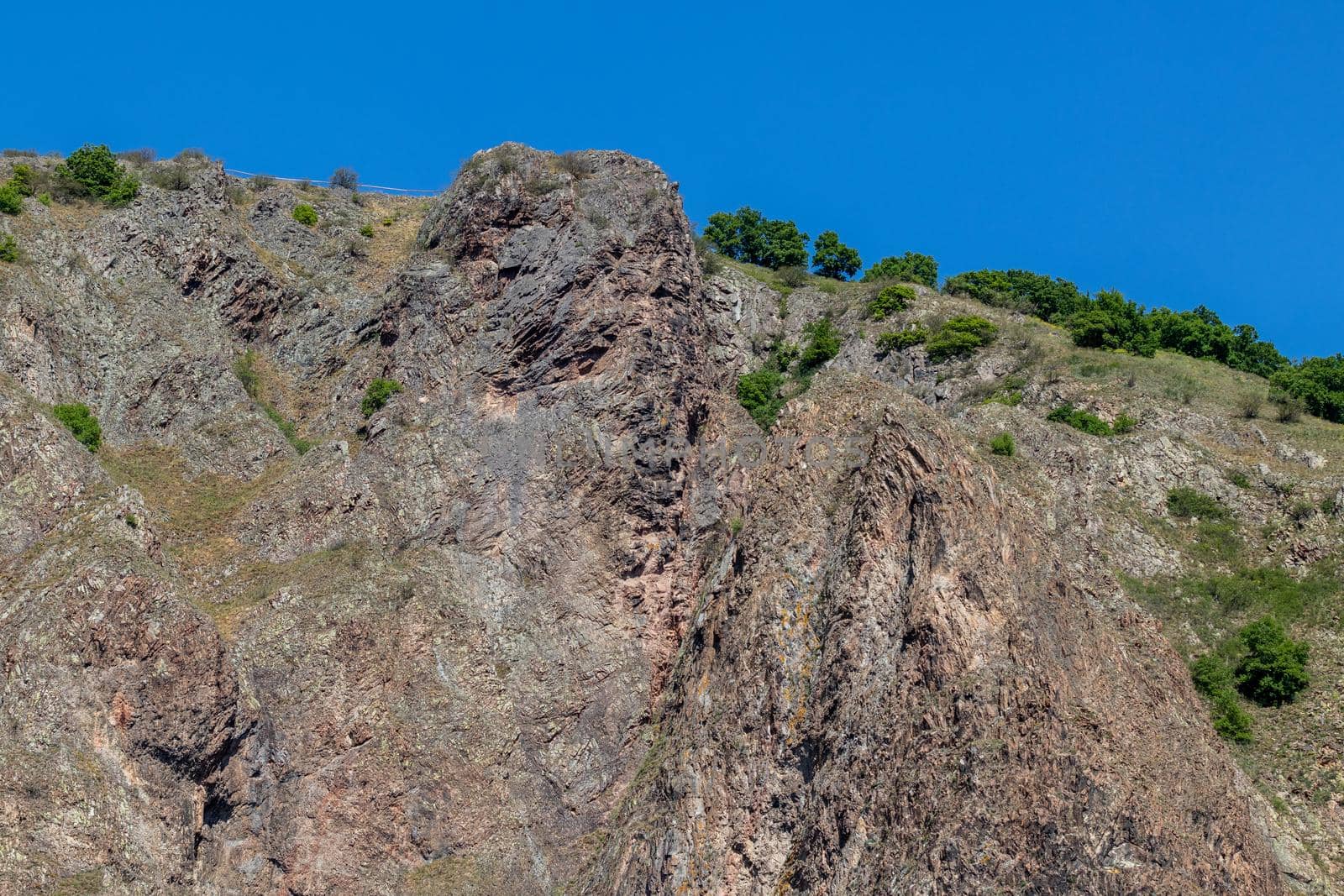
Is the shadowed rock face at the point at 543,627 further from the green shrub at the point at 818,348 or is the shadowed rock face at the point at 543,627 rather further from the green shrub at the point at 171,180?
the green shrub at the point at 818,348

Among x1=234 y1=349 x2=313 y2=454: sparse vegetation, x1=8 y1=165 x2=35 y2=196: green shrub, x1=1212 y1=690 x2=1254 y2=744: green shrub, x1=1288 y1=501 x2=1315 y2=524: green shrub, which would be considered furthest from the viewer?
x1=8 y1=165 x2=35 y2=196: green shrub

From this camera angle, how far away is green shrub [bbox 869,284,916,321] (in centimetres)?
7162

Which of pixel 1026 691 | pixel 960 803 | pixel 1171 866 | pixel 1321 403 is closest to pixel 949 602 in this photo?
pixel 1026 691

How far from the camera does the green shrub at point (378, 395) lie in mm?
55469

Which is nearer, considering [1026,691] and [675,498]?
[1026,691]

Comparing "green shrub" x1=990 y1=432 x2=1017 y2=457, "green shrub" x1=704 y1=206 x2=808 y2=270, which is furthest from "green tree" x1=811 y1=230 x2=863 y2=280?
"green shrub" x1=990 y1=432 x2=1017 y2=457

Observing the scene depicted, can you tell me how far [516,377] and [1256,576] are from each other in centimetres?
2730

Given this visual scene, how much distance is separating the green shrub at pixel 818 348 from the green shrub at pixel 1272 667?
82.7 feet

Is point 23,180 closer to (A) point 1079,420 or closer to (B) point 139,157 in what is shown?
(B) point 139,157

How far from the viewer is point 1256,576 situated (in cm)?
5288

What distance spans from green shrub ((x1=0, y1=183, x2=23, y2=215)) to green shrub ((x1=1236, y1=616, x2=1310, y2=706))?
5030 centimetres

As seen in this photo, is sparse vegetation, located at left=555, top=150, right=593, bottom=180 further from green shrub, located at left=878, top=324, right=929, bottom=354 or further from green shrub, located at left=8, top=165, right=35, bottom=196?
green shrub, located at left=8, top=165, right=35, bottom=196

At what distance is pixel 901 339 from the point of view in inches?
2719

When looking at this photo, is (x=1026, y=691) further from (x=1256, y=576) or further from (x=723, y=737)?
(x=1256, y=576)
